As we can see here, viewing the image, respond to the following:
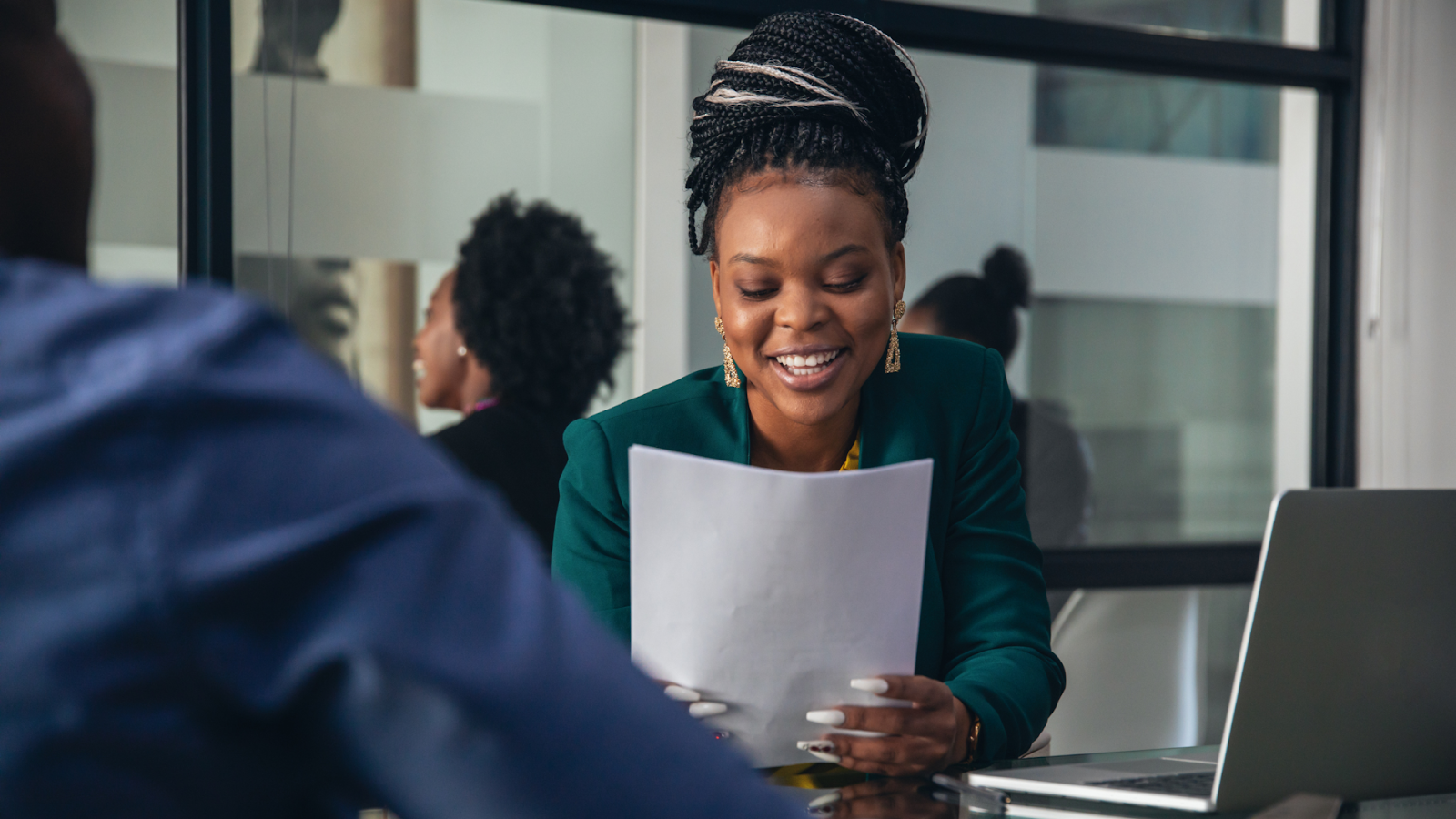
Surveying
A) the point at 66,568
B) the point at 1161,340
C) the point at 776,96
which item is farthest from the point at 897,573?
the point at 1161,340

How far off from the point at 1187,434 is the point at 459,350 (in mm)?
2183

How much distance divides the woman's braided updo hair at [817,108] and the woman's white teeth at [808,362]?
0.65ft

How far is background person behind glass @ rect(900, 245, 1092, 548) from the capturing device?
3324 mm

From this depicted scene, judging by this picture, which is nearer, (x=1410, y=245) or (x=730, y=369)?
(x=730, y=369)

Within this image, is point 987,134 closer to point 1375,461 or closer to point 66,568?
point 1375,461

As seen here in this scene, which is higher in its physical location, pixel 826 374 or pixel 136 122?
pixel 136 122

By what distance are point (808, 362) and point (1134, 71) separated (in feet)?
7.25

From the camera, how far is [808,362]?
1.53 m

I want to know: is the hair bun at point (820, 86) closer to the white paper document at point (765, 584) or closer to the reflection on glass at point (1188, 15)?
the white paper document at point (765, 584)

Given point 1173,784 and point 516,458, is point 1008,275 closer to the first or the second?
point 516,458

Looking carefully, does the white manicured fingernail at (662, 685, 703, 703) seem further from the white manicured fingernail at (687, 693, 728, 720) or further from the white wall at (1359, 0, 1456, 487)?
the white wall at (1359, 0, 1456, 487)

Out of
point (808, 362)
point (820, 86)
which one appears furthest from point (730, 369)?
point (820, 86)

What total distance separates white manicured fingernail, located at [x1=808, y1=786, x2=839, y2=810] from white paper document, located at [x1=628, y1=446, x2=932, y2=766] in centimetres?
9

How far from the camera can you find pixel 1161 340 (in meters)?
3.66
